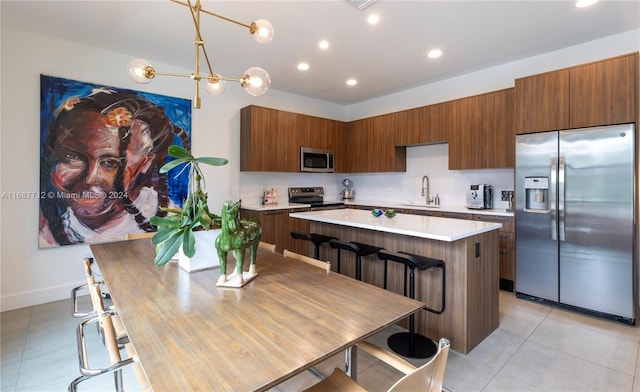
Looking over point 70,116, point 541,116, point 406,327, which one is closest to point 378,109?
point 541,116

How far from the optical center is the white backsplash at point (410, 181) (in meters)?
4.15

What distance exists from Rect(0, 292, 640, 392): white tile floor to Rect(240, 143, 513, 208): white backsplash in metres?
1.75

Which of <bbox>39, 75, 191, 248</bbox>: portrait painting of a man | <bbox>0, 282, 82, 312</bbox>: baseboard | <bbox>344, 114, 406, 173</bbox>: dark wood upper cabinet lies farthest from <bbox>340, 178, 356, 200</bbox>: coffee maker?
<bbox>0, 282, 82, 312</bbox>: baseboard

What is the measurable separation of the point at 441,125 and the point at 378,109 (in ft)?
4.89

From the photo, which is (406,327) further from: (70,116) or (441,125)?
(70,116)

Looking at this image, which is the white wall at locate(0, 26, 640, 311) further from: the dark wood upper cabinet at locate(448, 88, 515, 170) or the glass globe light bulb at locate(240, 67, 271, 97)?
the glass globe light bulb at locate(240, 67, 271, 97)

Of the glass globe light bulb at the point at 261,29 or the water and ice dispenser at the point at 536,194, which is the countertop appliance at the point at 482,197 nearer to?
the water and ice dispenser at the point at 536,194

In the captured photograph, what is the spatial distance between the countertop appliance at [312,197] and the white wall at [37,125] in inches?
43.4

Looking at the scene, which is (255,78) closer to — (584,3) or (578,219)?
(584,3)

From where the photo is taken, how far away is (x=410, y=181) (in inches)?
197

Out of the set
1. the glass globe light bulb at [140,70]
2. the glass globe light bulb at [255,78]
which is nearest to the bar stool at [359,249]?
the glass globe light bulb at [255,78]

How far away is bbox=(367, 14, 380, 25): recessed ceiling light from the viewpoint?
271cm

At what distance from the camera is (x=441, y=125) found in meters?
4.27

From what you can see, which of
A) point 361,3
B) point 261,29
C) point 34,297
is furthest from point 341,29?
point 34,297
